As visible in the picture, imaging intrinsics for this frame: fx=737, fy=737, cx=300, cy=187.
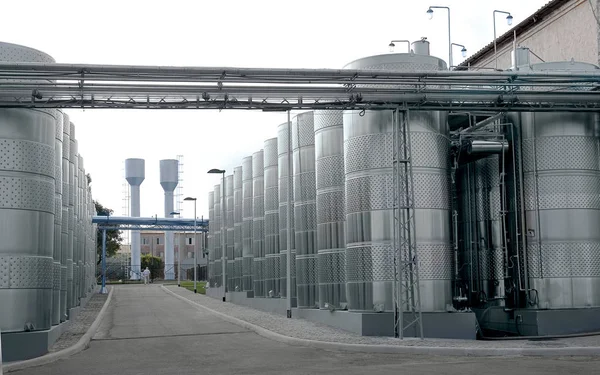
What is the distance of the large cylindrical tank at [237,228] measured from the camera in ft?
151

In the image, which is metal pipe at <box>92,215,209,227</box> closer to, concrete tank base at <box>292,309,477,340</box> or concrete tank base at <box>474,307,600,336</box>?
concrete tank base at <box>292,309,477,340</box>

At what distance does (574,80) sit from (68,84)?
42.6 ft

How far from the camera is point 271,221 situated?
3641 centimetres

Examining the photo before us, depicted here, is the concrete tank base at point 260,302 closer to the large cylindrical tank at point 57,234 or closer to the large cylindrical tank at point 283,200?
the large cylindrical tank at point 283,200

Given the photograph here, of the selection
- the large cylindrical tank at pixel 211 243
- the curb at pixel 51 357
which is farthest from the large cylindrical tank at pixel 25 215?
the large cylindrical tank at pixel 211 243

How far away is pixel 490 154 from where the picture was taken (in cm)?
2217

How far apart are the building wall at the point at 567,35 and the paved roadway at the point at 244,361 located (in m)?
17.0

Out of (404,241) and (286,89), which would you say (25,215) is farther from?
(404,241)

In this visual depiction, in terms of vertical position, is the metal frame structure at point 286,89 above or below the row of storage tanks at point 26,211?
above

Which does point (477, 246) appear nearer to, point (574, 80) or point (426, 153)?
point (426, 153)

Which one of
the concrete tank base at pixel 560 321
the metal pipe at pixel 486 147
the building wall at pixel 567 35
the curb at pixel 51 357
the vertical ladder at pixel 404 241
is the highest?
the building wall at pixel 567 35

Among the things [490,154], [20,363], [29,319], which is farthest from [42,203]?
[490,154]

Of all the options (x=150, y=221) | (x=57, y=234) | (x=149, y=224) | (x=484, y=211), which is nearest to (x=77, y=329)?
(x=57, y=234)

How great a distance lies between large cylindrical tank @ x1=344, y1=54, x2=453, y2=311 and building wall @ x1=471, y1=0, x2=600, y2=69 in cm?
1098
